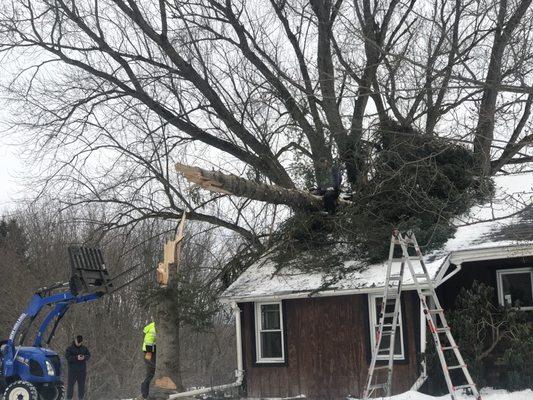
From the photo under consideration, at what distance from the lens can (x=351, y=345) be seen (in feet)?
51.0

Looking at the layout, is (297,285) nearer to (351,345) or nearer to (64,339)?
(351,345)

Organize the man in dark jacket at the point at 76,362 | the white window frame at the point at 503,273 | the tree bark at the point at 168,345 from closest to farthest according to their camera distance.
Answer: the white window frame at the point at 503,273 → the tree bark at the point at 168,345 → the man in dark jacket at the point at 76,362

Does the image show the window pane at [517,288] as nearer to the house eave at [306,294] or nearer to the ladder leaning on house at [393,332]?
the ladder leaning on house at [393,332]

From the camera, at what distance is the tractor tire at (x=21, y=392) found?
48.4ft

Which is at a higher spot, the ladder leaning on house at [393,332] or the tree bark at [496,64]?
the tree bark at [496,64]

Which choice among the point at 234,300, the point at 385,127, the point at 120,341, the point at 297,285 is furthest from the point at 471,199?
A: the point at 120,341

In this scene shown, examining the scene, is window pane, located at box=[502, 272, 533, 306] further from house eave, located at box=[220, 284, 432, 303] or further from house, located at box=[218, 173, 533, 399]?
house eave, located at box=[220, 284, 432, 303]

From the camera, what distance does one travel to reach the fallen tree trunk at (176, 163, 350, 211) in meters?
13.9

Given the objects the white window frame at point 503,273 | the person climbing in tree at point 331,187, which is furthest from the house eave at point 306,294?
the person climbing in tree at point 331,187

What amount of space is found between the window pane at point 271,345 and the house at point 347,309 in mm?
23

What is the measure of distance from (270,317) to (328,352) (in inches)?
72.9

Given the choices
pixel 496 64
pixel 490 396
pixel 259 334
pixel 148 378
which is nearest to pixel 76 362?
pixel 148 378

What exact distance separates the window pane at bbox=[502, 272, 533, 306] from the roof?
986 mm

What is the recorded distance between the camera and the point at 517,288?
15.3 meters
